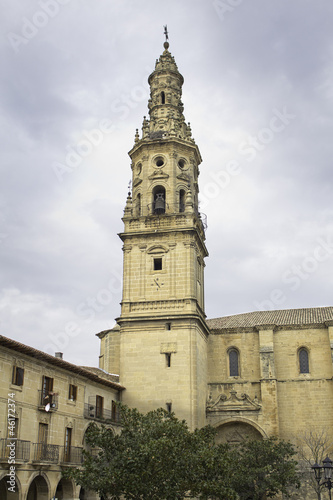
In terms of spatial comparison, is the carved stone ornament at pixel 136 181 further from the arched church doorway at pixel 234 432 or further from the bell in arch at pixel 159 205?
the arched church doorway at pixel 234 432

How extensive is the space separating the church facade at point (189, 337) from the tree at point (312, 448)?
460mm

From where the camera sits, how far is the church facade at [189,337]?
35156mm

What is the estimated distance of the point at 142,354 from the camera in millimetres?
35594

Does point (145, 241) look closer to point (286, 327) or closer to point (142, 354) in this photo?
point (142, 354)

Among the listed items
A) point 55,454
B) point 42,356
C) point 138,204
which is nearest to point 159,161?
point 138,204

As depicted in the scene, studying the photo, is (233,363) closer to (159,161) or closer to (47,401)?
(159,161)

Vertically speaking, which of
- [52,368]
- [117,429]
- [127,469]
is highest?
[52,368]

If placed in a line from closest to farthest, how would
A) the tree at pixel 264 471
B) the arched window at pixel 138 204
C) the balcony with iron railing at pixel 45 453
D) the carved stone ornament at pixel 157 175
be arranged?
the balcony with iron railing at pixel 45 453 → the tree at pixel 264 471 → the carved stone ornament at pixel 157 175 → the arched window at pixel 138 204

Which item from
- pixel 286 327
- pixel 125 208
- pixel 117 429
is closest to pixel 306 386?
pixel 286 327

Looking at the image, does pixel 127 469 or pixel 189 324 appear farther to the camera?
pixel 189 324

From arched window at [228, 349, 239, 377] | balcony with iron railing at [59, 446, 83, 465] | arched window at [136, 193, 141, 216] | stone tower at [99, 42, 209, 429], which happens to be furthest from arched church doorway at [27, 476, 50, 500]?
arched window at [136, 193, 141, 216]

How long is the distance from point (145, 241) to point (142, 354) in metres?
7.49

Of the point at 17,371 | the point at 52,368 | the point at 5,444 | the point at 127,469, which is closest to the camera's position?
the point at 127,469

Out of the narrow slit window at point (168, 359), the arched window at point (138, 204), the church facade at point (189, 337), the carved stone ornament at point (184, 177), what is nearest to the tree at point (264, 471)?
the church facade at point (189, 337)
